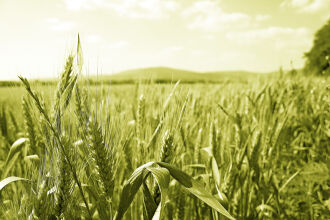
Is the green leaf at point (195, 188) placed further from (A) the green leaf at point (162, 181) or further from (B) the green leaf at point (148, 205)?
(B) the green leaf at point (148, 205)

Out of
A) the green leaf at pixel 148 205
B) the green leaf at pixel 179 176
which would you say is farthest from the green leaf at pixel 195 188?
the green leaf at pixel 148 205

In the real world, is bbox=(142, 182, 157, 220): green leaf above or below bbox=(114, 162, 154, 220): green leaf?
below

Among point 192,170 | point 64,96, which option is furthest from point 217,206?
point 192,170

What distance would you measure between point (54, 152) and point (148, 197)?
25 cm

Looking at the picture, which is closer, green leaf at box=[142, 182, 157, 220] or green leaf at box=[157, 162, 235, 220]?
green leaf at box=[157, 162, 235, 220]

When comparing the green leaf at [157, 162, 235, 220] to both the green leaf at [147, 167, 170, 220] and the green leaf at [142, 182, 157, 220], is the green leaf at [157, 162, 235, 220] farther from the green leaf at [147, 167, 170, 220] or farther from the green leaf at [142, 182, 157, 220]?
the green leaf at [142, 182, 157, 220]

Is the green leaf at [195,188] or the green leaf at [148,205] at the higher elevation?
the green leaf at [195,188]

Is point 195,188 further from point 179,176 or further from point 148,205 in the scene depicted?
point 148,205

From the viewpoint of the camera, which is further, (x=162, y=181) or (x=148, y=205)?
(x=148, y=205)

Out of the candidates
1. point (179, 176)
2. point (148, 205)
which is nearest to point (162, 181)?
point (179, 176)

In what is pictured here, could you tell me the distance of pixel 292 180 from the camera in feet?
4.51

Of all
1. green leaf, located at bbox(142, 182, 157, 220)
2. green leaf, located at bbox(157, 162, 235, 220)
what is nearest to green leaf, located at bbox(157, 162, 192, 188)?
green leaf, located at bbox(157, 162, 235, 220)

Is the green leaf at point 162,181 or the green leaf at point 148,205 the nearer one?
Result: the green leaf at point 162,181

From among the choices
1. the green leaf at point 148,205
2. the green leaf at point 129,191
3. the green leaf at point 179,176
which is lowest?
the green leaf at point 148,205
